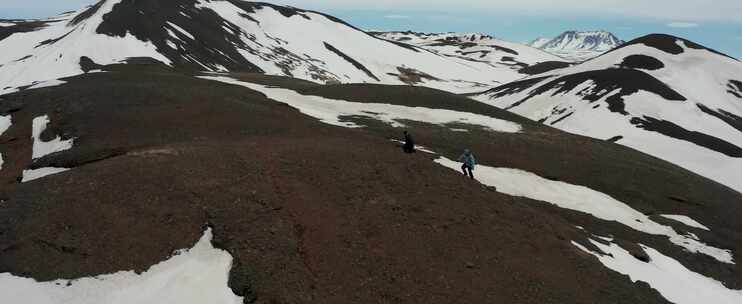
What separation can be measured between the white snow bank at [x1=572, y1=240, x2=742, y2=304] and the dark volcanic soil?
1.32 meters

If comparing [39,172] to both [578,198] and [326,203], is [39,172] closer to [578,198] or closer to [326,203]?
[326,203]

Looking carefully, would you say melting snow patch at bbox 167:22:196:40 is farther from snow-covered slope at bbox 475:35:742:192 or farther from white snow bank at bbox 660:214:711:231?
white snow bank at bbox 660:214:711:231

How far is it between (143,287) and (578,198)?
96.4ft

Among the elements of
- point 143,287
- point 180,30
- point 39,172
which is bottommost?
point 180,30

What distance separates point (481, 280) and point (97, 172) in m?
17.5

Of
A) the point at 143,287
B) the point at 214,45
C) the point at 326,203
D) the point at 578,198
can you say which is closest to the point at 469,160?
the point at 578,198

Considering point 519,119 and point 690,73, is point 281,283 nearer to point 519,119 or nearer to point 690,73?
point 519,119

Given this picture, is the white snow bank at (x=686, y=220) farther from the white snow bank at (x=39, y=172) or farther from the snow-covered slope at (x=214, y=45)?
the snow-covered slope at (x=214, y=45)

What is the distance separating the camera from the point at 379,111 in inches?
2138

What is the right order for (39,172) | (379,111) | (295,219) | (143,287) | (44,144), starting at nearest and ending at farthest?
(143,287) → (295,219) → (39,172) → (44,144) → (379,111)

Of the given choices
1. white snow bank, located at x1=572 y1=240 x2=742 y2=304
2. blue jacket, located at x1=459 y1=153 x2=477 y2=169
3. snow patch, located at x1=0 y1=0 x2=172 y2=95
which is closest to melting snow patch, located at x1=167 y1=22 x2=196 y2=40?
snow patch, located at x1=0 y1=0 x2=172 y2=95

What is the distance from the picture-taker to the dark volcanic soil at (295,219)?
18672mm

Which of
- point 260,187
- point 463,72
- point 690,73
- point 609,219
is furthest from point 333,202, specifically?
point 463,72

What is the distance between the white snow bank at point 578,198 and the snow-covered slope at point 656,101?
35.9 m
